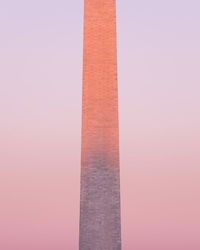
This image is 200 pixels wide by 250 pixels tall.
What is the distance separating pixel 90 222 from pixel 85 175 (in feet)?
5.02

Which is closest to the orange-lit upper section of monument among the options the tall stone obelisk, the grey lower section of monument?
the tall stone obelisk

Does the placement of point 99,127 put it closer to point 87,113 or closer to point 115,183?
point 87,113

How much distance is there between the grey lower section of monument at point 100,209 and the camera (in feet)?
53.6

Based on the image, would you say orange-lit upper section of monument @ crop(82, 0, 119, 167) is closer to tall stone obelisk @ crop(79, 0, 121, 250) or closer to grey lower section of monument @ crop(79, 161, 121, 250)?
tall stone obelisk @ crop(79, 0, 121, 250)

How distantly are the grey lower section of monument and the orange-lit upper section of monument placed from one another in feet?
1.65

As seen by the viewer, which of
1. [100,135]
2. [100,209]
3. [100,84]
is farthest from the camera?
[100,84]

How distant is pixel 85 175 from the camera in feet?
54.9

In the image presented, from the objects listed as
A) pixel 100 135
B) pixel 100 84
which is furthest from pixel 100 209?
pixel 100 84

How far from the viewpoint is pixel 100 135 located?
1694 cm

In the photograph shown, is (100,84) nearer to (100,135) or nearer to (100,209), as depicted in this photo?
(100,135)

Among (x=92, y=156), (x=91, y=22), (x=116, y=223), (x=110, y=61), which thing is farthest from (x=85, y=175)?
(x=91, y=22)

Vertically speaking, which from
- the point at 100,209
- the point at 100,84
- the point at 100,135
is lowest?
the point at 100,209

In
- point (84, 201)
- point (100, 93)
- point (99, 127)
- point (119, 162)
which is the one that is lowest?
point (84, 201)

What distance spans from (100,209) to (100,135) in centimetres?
243
